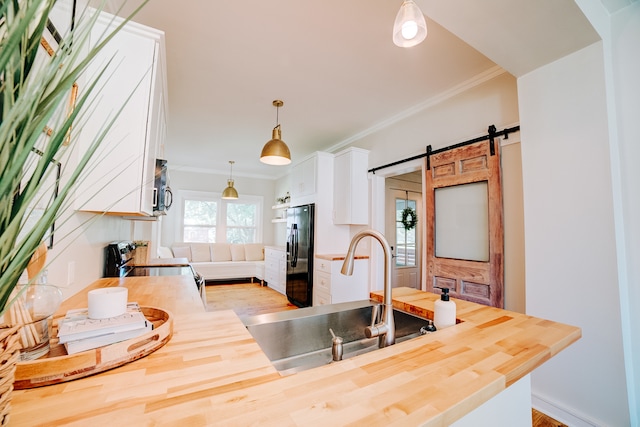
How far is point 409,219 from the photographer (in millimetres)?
4574

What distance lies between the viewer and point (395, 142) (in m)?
3.52

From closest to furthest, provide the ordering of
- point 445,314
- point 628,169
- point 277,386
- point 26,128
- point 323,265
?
point 26,128, point 277,386, point 445,314, point 628,169, point 323,265

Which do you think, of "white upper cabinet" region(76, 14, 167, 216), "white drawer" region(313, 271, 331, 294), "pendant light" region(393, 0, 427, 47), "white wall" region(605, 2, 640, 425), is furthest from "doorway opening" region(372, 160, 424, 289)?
"white upper cabinet" region(76, 14, 167, 216)

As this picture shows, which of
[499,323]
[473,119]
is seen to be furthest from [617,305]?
[473,119]

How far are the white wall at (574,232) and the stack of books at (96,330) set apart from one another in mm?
2236

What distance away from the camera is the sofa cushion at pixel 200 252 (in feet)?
19.7

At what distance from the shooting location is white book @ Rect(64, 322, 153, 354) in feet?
2.27

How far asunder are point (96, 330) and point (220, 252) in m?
5.77

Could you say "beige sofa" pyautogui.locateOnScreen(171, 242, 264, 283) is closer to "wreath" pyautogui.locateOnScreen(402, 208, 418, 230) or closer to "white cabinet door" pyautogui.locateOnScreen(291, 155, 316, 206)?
"white cabinet door" pyautogui.locateOnScreen(291, 155, 316, 206)

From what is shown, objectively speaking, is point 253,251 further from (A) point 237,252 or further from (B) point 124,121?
(B) point 124,121

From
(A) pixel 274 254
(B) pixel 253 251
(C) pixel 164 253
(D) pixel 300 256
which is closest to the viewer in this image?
(D) pixel 300 256

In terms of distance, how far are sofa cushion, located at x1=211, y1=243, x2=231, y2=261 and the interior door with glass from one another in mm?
3781

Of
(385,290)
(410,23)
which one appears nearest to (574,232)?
(385,290)

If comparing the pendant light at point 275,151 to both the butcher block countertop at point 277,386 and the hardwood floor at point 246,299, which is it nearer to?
the butcher block countertop at point 277,386
